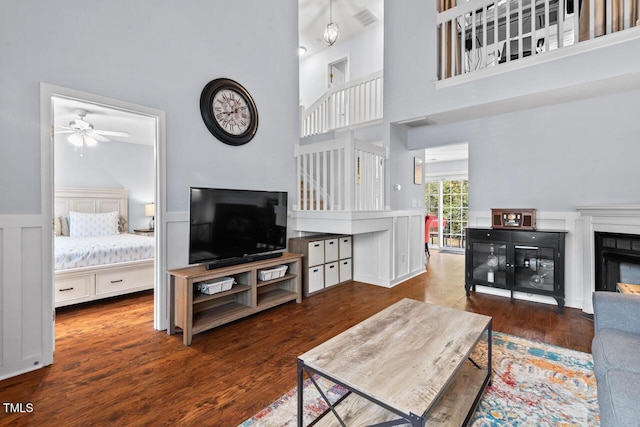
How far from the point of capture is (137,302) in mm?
3486

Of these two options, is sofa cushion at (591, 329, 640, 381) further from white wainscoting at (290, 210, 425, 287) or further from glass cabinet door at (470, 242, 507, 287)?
white wainscoting at (290, 210, 425, 287)

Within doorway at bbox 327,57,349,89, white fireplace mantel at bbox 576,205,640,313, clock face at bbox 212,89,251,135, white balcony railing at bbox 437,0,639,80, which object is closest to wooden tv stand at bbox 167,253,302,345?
clock face at bbox 212,89,251,135

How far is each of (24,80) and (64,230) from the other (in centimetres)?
370

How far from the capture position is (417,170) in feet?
16.4

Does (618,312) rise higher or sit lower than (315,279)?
higher

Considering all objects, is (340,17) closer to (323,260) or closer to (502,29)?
(502,29)

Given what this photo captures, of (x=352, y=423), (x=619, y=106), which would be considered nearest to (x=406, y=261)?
(x=619, y=106)

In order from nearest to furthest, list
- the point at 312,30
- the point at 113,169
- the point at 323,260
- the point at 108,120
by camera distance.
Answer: the point at 323,260 → the point at 108,120 → the point at 113,169 → the point at 312,30

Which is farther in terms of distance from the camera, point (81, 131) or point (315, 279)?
point (81, 131)

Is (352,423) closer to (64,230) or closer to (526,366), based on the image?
(526,366)

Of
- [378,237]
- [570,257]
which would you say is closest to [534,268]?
[570,257]

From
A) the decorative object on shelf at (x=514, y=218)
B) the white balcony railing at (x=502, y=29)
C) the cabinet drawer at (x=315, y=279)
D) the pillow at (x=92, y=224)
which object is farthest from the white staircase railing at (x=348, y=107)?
the pillow at (x=92, y=224)

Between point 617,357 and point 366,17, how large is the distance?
21.7 feet

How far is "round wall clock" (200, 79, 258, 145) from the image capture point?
3.05m
